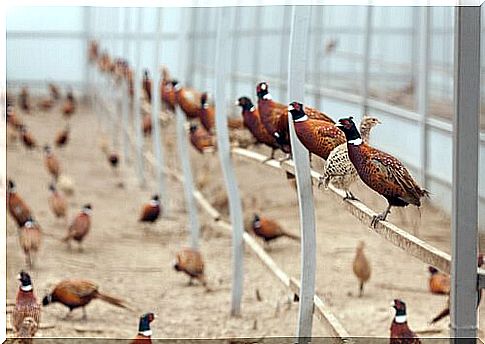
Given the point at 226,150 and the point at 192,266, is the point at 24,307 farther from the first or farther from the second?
the point at 192,266

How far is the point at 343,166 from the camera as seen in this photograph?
288 cm

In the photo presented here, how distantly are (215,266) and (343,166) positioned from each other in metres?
2.70

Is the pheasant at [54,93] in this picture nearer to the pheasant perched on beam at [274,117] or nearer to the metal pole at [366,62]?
the metal pole at [366,62]

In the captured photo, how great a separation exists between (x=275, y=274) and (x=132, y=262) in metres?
1.80

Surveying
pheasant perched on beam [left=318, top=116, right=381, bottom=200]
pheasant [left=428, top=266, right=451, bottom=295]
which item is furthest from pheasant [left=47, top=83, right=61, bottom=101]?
pheasant perched on beam [left=318, top=116, right=381, bottom=200]

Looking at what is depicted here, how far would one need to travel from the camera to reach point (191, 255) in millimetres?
5109

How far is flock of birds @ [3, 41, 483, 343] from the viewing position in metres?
2.71

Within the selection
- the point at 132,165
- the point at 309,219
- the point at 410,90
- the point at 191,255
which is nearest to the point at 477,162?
the point at 309,219

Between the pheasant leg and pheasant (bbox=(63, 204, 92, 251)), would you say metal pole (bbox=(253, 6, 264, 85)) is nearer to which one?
pheasant (bbox=(63, 204, 92, 251))

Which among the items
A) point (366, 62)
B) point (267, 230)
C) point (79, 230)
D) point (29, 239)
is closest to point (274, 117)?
point (267, 230)

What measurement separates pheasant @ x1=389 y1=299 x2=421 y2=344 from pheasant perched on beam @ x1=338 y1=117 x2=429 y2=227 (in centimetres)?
42

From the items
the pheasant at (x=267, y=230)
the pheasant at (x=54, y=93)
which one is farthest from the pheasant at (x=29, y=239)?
the pheasant at (x=54, y=93)

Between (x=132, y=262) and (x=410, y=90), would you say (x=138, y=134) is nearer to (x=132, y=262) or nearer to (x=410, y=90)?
(x=410, y=90)

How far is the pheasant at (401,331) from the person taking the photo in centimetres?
299
